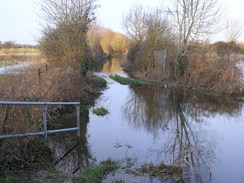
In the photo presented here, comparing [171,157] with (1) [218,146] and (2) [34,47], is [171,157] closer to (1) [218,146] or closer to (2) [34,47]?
(1) [218,146]

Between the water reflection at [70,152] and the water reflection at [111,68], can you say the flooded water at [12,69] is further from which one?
the water reflection at [111,68]

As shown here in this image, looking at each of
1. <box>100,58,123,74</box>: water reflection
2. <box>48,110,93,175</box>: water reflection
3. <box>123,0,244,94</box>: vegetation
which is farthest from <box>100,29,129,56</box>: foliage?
<box>48,110,93,175</box>: water reflection

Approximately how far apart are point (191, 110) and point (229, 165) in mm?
6192

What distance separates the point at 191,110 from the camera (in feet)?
40.1

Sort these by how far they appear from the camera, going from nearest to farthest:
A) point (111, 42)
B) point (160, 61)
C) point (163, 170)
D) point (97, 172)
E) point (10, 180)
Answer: point (10, 180)
point (97, 172)
point (163, 170)
point (160, 61)
point (111, 42)

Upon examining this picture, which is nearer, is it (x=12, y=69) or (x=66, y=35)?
(x=12, y=69)

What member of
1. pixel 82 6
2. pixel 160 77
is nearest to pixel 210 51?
pixel 160 77

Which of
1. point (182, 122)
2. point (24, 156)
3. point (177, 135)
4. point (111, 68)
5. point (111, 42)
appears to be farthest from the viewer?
point (111, 42)

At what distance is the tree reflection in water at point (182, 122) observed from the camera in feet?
20.6

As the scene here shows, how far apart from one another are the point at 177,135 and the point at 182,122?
176 centimetres

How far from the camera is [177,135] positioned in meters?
8.31

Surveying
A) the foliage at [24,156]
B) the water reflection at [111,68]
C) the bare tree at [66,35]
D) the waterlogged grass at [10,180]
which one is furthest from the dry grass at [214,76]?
the water reflection at [111,68]

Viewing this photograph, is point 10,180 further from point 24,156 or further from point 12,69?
point 12,69

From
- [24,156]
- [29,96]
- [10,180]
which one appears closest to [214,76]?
[29,96]
